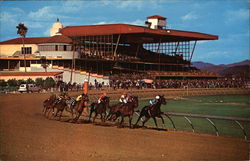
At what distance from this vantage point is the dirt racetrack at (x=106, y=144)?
36.6ft

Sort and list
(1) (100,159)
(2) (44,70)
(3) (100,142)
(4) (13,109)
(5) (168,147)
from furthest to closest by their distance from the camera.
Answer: (2) (44,70), (4) (13,109), (3) (100,142), (5) (168,147), (1) (100,159)

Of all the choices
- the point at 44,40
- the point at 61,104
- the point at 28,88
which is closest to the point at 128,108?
the point at 61,104

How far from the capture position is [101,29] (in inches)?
2176

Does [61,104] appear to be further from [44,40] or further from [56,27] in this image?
[56,27]

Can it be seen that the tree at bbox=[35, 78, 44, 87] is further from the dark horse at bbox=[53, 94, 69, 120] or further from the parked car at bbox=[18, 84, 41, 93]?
the dark horse at bbox=[53, 94, 69, 120]

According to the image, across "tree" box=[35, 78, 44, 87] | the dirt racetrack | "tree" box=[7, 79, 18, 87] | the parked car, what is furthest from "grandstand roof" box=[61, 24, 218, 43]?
the dirt racetrack

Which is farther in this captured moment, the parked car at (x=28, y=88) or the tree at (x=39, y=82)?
the tree at (x=39, y=82)

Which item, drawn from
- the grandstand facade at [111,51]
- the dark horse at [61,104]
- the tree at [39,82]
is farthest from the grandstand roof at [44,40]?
the dark horse at [61,104]

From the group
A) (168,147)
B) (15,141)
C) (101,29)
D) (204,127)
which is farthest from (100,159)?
(101,29)

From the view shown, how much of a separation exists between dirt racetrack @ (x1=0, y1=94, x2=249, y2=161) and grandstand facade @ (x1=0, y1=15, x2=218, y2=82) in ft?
100.0

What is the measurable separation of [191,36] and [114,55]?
12.2 metres

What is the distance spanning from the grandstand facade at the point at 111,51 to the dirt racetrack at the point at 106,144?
30.5 meters

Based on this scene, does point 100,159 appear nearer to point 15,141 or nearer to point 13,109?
point 15,141

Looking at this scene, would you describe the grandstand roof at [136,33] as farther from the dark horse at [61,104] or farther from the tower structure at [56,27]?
the dark horse at [61,104]
